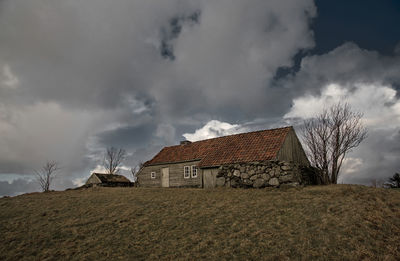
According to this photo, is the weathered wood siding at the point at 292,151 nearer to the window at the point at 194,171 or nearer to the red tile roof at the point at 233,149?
the red tile roof at the point at 233,149

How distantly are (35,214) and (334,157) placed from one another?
2396 cm

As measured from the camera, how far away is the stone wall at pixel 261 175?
20078 millimetres

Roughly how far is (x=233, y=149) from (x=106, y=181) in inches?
1076

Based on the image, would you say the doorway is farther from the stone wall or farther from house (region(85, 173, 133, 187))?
house (region(85, 173, 133, 187))

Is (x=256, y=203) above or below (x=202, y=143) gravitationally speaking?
below

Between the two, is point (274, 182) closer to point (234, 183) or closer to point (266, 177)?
point (266, 177)

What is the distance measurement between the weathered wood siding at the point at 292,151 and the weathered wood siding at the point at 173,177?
27.0 feet

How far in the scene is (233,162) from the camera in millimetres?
23141

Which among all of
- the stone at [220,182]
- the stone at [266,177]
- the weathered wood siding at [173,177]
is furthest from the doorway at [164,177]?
the stone at [266,177]

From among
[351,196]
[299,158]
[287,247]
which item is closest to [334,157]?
[299,158]

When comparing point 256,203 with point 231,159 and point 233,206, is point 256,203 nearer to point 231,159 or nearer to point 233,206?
point 233,206

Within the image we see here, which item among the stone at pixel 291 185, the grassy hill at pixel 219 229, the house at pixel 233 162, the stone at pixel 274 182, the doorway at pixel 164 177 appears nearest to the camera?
the grassy hill at pixel 219 229

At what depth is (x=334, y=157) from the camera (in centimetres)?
2312

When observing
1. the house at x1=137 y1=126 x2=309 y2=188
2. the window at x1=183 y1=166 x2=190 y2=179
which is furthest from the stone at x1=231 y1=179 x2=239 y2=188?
the window at x1=183 y1=166 x2=190 y2=179
